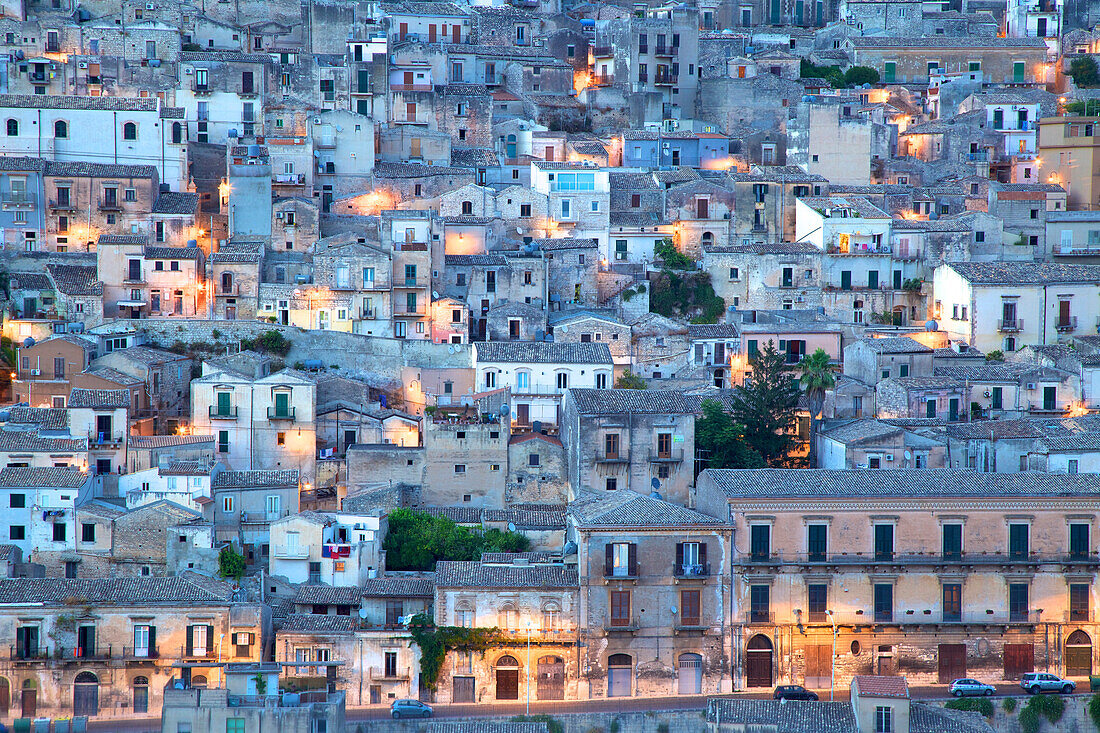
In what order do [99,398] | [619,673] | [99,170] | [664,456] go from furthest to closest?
[99,170] → [99,398] → [664,456] → [619,673]

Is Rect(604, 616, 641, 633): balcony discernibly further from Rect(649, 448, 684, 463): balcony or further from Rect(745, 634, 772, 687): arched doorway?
Rect(649, 448, 684, 463): balcony

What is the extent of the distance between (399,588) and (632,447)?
367 inches

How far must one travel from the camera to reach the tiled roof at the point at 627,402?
57062 mm

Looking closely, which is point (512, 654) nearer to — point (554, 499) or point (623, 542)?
point (623, 542)

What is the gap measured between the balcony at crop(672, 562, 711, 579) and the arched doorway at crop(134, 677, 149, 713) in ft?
47.5

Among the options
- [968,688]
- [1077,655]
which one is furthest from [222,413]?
[1077,655]

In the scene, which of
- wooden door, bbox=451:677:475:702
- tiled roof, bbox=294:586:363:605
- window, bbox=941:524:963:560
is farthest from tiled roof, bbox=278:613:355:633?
window, bbox=941:524:963:560

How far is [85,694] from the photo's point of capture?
4953 centimetres

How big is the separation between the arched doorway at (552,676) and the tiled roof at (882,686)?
28.3ft

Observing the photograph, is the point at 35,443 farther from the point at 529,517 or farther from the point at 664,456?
the point at 664,456

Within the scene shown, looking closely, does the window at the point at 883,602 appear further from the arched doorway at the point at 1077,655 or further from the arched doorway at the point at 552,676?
the arched doorway at the point at 552,676

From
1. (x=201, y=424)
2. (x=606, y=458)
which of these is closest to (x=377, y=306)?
(x=201, y=424)

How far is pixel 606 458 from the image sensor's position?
5678 cm

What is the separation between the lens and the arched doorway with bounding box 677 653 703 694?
51.1m
